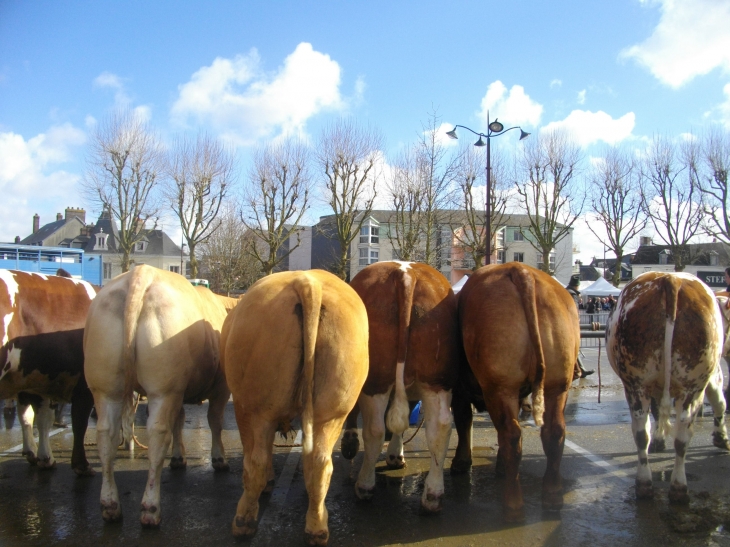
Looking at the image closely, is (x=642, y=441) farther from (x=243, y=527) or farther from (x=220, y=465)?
(x=220, y=465)

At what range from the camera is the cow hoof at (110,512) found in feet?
13.5

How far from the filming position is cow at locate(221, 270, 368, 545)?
3479mm

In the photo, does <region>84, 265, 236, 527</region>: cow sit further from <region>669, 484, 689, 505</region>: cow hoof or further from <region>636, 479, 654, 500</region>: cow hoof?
<region>669, 484, 689, 505</region>: cow hoof

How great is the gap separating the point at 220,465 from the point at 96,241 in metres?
58.7

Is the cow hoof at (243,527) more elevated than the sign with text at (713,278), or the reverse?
the sign with text at (713,278)

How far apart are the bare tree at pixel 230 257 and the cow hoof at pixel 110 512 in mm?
37926

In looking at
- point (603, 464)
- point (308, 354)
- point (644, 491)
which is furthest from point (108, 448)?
point (603, 464)

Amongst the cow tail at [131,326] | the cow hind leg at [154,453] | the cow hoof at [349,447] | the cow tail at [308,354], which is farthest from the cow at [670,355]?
the cow tail at [131,326]

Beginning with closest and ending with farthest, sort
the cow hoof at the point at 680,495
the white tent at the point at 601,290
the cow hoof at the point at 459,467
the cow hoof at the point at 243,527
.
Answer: the cow hoof at the point at 243,527
the cow hoof at the point at 680,495
the cow hoof at the point at 459,467
the white tent at the point at 601,290

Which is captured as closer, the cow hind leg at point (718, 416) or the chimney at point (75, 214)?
the cow hind leg at point (718, 416)

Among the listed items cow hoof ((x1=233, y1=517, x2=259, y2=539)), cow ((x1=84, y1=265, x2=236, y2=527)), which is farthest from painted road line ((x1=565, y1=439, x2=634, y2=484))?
cow ((x1=84, y1=265, x2=236, y2=527))

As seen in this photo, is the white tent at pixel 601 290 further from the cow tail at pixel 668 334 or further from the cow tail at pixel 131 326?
the cow tail at pixel 131 326

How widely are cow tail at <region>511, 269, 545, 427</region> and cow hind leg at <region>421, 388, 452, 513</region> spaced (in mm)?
668

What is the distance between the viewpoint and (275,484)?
5152 millimetres
